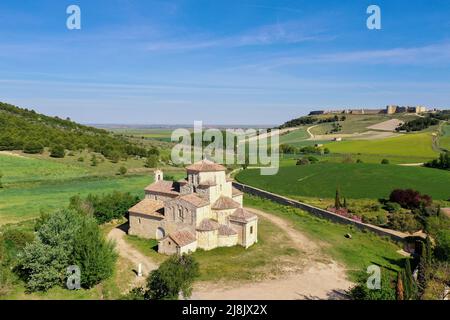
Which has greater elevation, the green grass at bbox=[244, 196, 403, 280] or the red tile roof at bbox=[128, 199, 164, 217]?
the red tile roof at bbox=[128, 199, 164, 217]

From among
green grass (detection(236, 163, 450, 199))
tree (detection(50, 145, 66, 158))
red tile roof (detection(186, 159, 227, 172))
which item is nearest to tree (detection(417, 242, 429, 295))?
red tile roof (detection(186, 159, 227, 172))

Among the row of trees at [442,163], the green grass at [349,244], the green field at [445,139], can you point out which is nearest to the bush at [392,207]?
the green grass at [349,244]

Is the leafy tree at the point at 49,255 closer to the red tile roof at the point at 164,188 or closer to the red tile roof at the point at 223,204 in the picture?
the red tile roof at the point at 223,204

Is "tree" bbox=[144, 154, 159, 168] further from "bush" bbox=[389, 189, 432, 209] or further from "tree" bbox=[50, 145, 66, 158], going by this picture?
"bush" bbox=[389, 189, 432, 209]

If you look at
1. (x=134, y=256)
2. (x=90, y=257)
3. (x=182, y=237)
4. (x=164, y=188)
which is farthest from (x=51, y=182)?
(x=90, y=257)

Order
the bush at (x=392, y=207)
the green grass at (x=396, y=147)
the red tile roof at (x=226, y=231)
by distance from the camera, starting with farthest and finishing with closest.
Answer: the green grass at (x=396, y=147) → the bush at (x=392, y=207) → the red tile roof at (x=226, y=231)
